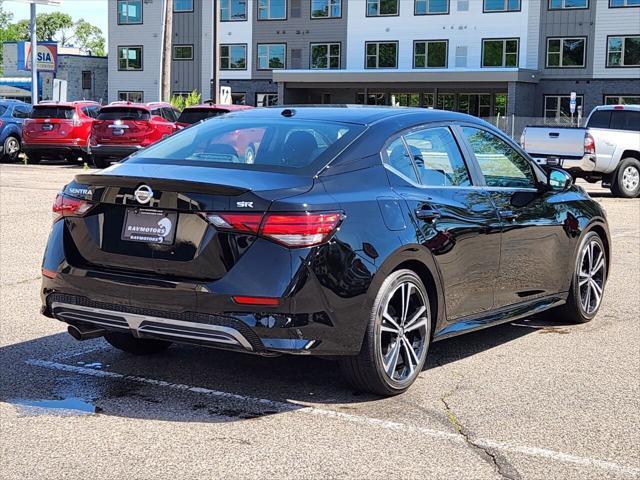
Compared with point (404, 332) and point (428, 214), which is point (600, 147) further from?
point (404, 332)

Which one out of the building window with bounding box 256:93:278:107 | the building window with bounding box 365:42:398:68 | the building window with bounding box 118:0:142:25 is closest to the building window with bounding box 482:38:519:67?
the building window with bounding box 365:42:398:68

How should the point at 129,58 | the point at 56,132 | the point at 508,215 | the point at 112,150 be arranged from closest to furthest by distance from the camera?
1. the point at 508,215
2. the point at 112,150
3. the point at 56,132
4. the point at 129,58

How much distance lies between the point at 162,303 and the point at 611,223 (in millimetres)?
11511

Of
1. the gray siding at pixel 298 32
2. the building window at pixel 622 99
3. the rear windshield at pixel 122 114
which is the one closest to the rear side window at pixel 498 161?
the rear windshield at pixel 122 114

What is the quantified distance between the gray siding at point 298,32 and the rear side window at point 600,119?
3861 cm

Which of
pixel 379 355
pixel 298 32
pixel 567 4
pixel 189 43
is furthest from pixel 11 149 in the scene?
pixel 189 43

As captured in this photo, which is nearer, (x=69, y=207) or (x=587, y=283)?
(x=69, y=207)

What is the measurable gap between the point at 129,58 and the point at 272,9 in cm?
1159

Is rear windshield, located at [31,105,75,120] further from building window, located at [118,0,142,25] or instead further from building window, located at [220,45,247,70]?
building window, located at [118,0,142,25]

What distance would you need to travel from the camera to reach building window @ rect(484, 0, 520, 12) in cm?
5375

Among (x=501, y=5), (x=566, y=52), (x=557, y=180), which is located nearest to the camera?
(x=557, y=180)

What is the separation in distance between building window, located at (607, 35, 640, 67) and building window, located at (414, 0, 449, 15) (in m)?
9.39

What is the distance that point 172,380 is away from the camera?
5.68 meters

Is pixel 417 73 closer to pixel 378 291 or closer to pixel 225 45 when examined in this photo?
pixel 225 45
